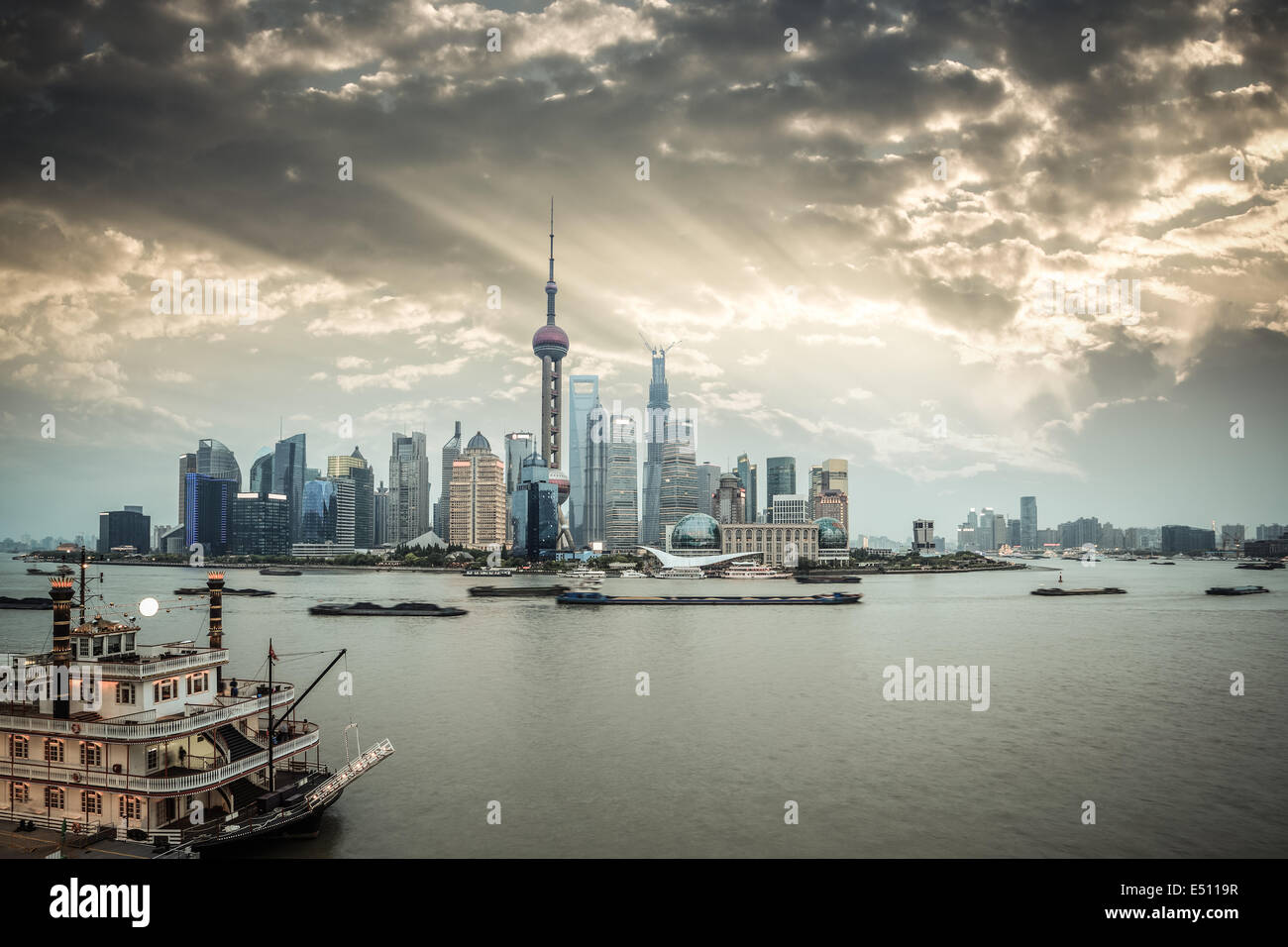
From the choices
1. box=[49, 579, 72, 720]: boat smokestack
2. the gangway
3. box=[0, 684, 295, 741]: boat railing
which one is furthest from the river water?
box=[49, 579, 72, 720]: boat smokestack

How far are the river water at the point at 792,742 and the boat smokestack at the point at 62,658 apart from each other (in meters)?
7.92

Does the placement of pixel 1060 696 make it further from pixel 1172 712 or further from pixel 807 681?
pixel 807 681

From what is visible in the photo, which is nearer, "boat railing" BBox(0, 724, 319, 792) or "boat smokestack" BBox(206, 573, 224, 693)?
"boat railing" BBox(0, 724, 319, 792)

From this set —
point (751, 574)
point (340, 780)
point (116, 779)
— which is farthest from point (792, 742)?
point (751, 574)

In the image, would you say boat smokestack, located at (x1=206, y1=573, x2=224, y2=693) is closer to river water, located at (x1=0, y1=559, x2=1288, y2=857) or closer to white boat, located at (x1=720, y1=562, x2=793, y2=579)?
river water, located at (x1=0, y1=559, x2=1288, y2=857)

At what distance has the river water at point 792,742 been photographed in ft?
85.0

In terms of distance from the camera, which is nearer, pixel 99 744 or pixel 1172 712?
pixel 99 744

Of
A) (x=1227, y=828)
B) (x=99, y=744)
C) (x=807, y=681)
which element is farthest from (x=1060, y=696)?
(x=99, y=744)

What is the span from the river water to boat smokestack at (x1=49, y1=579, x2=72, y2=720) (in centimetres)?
792

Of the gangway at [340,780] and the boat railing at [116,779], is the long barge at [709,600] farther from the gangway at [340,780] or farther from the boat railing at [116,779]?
the boat railing at [116,779]

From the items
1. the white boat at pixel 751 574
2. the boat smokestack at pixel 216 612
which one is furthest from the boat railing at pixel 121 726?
the white boat at pixel 751 574

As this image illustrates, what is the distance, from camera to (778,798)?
96.1 ft

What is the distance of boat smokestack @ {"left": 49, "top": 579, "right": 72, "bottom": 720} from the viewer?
22.5 m
